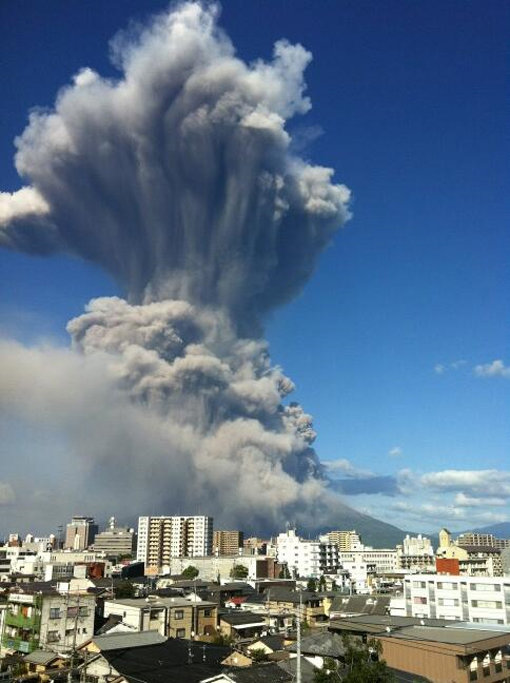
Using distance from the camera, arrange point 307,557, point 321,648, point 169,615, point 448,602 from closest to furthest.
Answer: point 321,648
point 169,615
point 448,602
point 307,557

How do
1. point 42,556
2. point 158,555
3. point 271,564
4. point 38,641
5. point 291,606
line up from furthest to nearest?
1. point 158,555
2. point 42,556
3. point 271,564
4. point 291,606
5. point 38,641

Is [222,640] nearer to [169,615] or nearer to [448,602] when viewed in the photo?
[169,615]

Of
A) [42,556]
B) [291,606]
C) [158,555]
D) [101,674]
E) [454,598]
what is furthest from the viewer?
[158,555]

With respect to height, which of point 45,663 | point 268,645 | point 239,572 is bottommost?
point 239,572

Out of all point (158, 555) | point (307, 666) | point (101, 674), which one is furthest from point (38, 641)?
point (158, 555)

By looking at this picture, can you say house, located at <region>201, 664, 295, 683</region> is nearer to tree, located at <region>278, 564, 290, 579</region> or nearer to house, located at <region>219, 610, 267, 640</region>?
house, located at <region>219, 610, 267, 640</region>

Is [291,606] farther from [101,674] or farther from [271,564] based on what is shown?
[271,564]

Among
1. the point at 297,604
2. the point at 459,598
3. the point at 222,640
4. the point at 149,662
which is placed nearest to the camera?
the point at 149,662

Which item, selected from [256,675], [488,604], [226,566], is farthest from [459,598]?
[226,566]
